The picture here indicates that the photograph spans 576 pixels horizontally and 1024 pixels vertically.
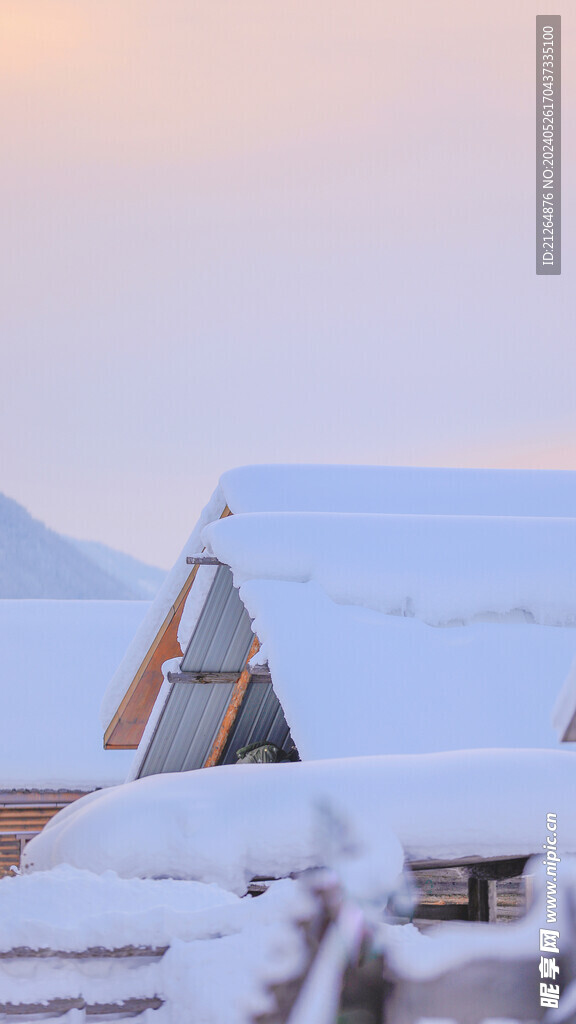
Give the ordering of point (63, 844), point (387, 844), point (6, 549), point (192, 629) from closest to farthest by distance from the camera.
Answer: point (387, 844) → point (63, 844) → point (192, 629) → point (6, 549)

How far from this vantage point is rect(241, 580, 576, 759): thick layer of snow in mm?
5672

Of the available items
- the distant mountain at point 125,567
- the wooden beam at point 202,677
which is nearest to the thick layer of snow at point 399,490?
the wooden beam at point 202,677

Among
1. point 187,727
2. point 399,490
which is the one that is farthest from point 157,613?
point 399,490

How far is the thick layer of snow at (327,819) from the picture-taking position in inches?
165

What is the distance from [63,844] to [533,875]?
2.02 metres

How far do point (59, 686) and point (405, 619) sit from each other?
32.6 ft

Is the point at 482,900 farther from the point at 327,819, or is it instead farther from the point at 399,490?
the point at 399,490

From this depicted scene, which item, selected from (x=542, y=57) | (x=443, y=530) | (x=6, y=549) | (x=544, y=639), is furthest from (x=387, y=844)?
(x=6, y=549)

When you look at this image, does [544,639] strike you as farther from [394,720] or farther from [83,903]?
[83,903]

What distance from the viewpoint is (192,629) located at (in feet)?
26.5

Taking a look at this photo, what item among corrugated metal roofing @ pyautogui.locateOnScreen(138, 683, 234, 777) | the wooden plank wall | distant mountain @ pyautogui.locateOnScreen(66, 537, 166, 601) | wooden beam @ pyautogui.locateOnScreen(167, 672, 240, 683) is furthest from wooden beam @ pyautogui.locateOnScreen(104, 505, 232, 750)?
distant mountain @ pyautogui.locateOnScreen(66, 537, 166, 601)

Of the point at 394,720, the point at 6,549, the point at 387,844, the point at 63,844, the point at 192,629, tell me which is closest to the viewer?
the point at 387,844

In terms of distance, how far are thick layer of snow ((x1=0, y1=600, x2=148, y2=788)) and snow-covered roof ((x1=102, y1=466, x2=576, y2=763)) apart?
6204mm

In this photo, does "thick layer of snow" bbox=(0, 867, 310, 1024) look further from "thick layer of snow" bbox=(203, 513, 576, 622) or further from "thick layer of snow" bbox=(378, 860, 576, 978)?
"thick layer of snow" bbox=(203, 513, 576, 622)
